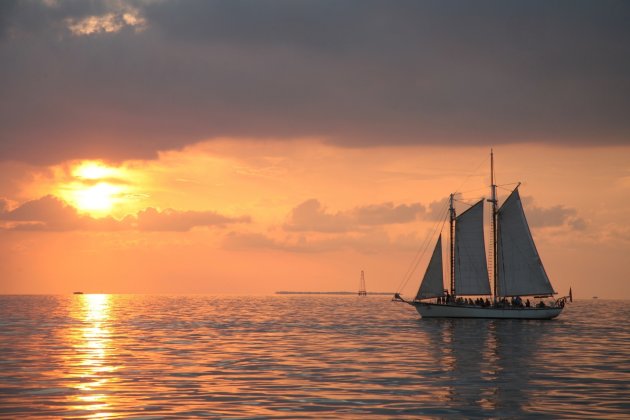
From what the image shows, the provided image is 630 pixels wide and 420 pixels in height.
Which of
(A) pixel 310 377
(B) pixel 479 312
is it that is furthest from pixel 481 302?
(A) pixel 310 377

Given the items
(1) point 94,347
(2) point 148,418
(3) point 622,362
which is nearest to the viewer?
(2) point 148,418

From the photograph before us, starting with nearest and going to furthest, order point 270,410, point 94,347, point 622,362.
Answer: point 270,410, point 622,362, point 94,347

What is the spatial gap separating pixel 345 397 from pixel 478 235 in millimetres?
91465

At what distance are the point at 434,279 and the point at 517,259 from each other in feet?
42.5

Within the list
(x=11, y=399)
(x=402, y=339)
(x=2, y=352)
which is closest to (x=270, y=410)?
(x=11, y=399)

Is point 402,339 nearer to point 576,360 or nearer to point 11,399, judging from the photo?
point 576,360

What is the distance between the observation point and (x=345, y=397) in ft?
127

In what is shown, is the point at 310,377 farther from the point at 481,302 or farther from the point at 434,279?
the point at 481,302

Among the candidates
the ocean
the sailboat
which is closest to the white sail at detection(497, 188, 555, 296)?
the sailboat

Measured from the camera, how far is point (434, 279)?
126 metres

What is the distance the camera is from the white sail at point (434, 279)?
125188mm

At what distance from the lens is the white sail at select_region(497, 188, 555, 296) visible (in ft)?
413

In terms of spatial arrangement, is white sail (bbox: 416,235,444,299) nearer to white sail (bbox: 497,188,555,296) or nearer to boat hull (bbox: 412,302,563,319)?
boat hull (bbox: 412,302,563,319)

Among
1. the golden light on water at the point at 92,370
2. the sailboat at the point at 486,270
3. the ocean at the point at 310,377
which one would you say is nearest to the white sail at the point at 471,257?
the sailboat at the point at 486,270
